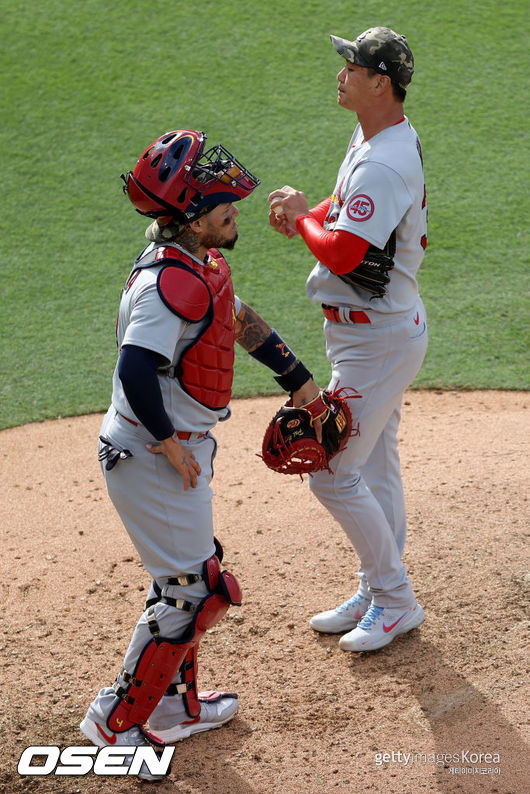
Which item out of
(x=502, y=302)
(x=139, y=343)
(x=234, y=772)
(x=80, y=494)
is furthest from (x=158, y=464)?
(x=502, y=302)

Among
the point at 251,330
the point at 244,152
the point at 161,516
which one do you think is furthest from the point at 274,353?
the point at 244,152

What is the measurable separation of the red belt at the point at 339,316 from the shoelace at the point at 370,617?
3.97ft

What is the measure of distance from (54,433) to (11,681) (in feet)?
8.66

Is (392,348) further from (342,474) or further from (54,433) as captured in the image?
(54,433)

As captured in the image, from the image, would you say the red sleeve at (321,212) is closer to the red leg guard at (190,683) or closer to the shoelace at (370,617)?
the shoelace at (370,617)

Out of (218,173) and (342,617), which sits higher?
(218,173)

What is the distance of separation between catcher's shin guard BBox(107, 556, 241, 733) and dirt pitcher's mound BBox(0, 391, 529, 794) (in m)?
0.23

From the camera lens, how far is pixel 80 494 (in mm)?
5355

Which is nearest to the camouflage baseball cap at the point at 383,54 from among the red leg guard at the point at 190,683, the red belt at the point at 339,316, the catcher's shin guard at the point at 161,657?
the red belt at the point at 339,316

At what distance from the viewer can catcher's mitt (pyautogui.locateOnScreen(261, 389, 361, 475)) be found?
3492 millimetres

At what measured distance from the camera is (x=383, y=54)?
343cm

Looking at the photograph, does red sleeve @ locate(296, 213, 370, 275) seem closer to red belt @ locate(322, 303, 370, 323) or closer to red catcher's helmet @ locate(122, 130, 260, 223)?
red belt @ locate(322, 303, 370, 323)

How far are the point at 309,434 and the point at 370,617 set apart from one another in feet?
2.93

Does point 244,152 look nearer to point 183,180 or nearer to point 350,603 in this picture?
point 350,603
